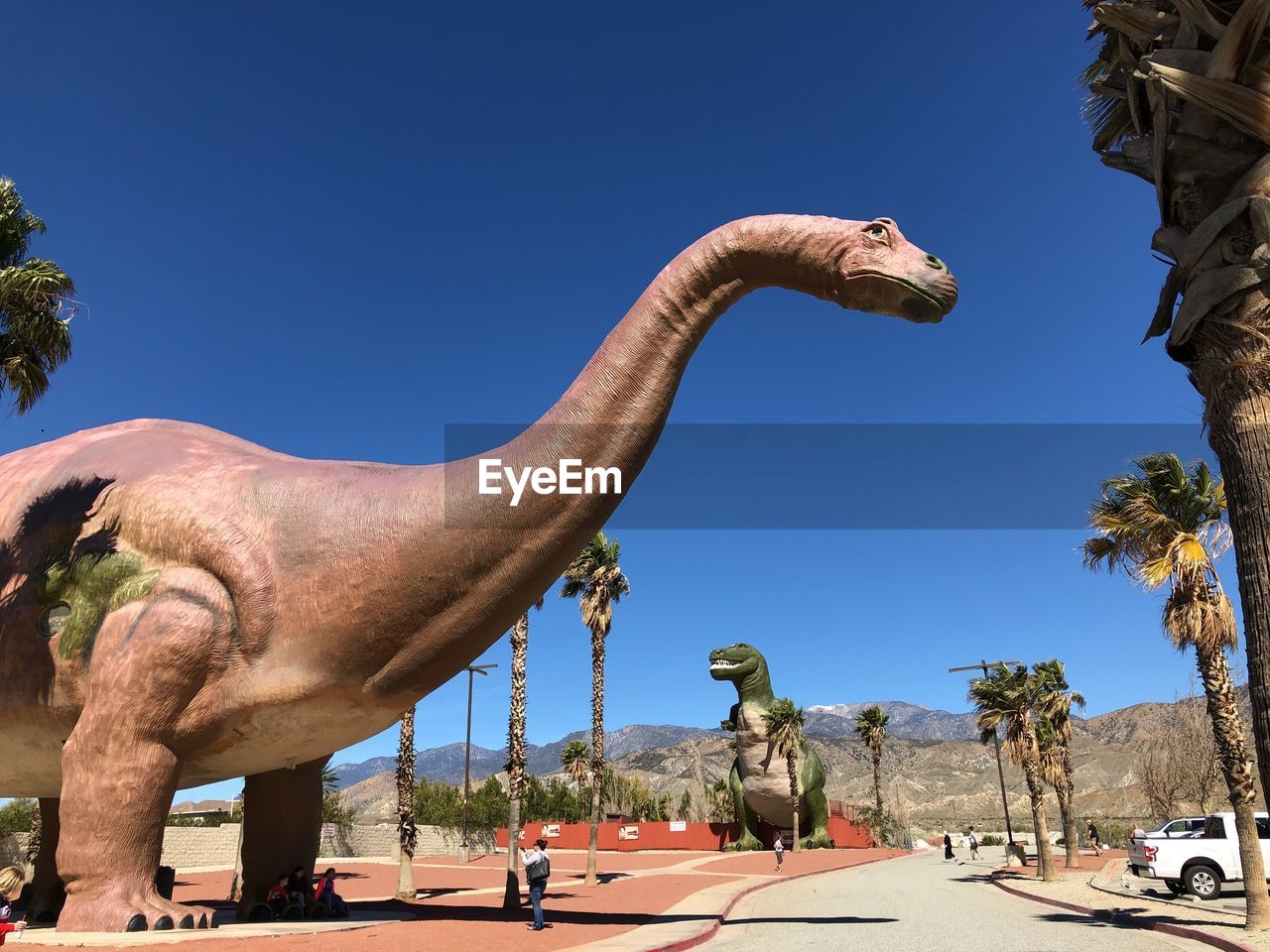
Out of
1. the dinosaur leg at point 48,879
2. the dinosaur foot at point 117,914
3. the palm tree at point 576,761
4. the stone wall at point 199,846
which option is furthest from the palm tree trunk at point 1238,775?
the palm tree at point 576,761

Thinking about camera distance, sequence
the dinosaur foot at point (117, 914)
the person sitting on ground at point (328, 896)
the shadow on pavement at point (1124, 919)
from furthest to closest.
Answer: the shadow on pavement at point (1124, 919) < the person sitting on ground at point (328, 896) < the dinosaur foot at point (117, 914)

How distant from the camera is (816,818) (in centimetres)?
3941

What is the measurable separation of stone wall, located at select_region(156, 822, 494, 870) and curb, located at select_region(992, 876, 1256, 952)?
1618 centimetres

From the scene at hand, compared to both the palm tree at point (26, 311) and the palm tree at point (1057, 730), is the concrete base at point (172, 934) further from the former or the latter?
the palm tree at point (1057, 730)

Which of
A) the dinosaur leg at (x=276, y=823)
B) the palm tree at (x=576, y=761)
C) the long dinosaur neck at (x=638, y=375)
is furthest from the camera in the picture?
the palm tree at (x=576, y=761)

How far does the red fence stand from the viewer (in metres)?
42.2

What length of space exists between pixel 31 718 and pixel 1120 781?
128 m

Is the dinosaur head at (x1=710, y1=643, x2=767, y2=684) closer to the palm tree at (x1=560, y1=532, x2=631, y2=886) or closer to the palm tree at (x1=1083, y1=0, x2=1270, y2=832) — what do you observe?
the palm tree at (x1=560, y1=532, x2=631, y2=886)

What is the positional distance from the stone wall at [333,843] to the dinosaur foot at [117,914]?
15.6 metres

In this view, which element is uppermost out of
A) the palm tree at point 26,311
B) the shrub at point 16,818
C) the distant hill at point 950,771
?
the palm tree at point 26,311

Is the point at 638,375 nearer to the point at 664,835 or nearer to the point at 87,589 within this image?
the point at 87,589

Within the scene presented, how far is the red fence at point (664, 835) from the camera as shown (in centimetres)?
4225

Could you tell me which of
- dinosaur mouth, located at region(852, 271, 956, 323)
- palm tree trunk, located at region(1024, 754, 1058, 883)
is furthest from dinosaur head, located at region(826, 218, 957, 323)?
palm tree trunk, located at region(1024, 754, 1058, 883)

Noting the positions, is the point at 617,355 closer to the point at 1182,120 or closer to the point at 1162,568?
the point at 1182,120
